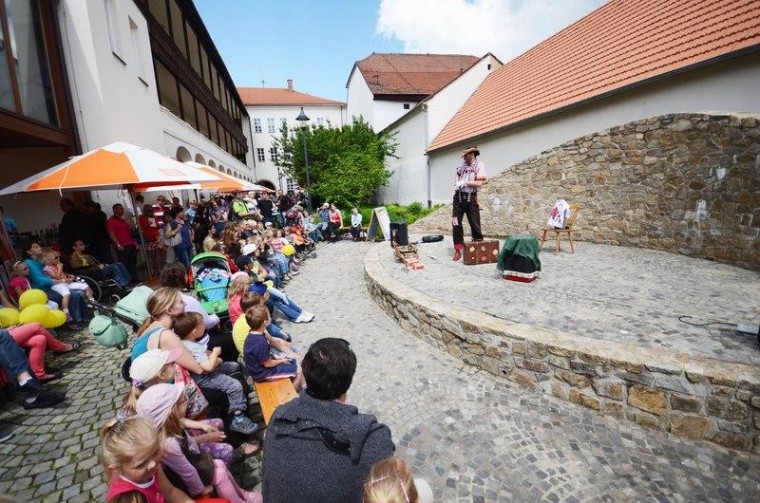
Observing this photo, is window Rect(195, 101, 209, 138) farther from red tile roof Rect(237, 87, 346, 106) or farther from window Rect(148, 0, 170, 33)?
red tile roof Rect(237, 87, 346, 106)

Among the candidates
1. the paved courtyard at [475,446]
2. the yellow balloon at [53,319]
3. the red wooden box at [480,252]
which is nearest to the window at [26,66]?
the yellow balloon at [53,319]

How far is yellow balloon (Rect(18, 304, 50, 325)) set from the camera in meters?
3.77

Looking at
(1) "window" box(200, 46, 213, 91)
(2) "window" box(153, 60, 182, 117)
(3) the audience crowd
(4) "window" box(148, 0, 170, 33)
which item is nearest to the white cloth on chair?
(3) the audience crowd

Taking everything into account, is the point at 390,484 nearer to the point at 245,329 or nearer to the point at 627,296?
the point at 245,329

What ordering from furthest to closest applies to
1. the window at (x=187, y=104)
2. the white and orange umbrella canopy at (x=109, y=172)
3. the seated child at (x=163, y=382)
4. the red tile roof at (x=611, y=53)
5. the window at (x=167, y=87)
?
1. the window at (x=187, y=104)
2. the window at (x=167, y=87)
3. the red tile roof at (x=611, y=53)
4. the white and orange umbrella canopy at (x=109, y=172)
5. the seated child at (x=163, y=382)

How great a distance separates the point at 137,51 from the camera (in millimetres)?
9914

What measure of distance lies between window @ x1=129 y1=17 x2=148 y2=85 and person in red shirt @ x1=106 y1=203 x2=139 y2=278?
5.12m

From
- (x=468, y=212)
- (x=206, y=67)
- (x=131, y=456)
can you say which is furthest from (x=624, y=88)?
(x=206, y=67)

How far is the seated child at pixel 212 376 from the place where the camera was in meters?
2.82

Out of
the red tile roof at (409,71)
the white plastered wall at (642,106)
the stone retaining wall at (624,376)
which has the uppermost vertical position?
the red tile roof at (409,71)

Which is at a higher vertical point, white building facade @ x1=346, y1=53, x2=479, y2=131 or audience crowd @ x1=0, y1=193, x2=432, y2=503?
white building facade @ x1=346, y1=53, x2=479, y2=131

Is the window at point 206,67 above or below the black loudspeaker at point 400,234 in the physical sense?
above

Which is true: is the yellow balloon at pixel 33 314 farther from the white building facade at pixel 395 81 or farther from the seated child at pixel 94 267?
the white building facade at pixel 395 81

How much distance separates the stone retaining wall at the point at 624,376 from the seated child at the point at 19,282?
5485 mm
